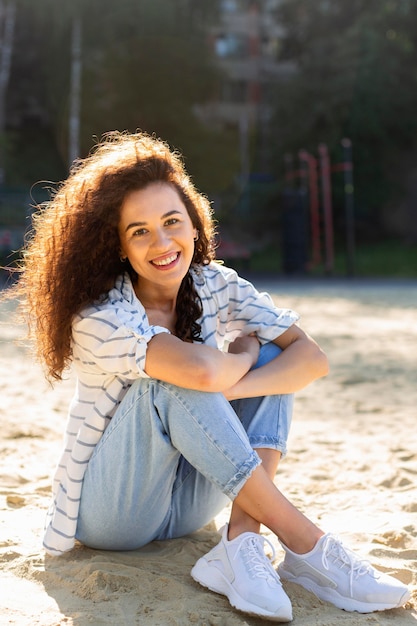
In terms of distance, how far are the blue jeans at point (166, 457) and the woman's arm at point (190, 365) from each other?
35mm

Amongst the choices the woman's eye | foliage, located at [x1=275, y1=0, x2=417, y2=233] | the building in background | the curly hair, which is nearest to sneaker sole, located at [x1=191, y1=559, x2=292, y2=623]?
the curly hair

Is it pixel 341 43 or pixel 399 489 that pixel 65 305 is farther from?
pixel 341 43

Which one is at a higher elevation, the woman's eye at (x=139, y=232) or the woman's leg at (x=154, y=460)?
the woman's eye at (x=139, y=232)

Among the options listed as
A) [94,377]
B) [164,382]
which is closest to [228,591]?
[164,382]

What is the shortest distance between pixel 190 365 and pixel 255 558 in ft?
1.67

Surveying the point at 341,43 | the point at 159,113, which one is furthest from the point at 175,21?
the point at 341,43

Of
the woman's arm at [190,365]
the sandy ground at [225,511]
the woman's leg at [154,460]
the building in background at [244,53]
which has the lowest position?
the sandy ground at [225,511]

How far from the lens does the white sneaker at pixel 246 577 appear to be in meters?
1.95

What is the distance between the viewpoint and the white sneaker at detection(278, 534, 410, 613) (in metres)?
2.04

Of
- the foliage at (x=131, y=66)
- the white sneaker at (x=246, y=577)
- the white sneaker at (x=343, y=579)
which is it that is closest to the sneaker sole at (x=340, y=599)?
the white sneaker at (x=343, y=579)

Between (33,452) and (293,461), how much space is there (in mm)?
1114

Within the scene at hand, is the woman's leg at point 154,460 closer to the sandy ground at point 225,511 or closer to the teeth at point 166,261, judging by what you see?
the sandy ground at point 225,511

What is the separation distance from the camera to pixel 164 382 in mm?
2109

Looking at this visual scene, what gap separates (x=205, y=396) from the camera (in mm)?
2107
